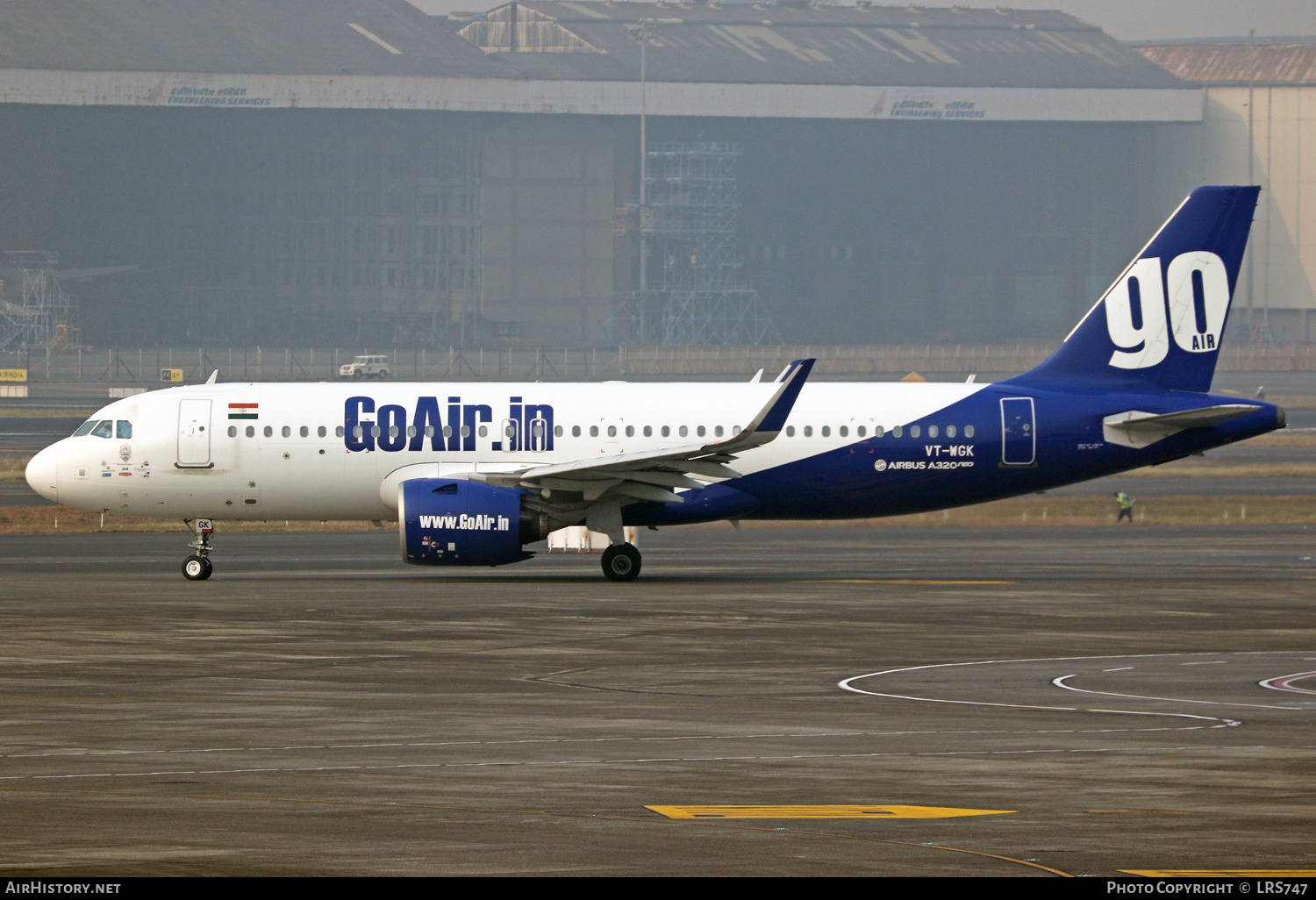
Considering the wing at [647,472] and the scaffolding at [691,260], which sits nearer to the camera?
the wing at [647,472]

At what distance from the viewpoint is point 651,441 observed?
3778cm

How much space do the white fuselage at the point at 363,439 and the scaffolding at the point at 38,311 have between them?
110700 millimetres

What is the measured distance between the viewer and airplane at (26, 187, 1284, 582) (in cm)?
3712

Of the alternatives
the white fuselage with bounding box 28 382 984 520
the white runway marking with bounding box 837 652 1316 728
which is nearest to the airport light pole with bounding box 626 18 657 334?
the white fuselage with bounding box 28 382 984 520

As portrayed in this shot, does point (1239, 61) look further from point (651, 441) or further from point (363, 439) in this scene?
point (363, 439)

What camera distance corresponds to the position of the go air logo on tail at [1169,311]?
3853 cm

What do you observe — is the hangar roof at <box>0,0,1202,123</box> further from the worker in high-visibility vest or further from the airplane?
the airplane

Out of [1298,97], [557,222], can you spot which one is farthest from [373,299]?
[1298,97]

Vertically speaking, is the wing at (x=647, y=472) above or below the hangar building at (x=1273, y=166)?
below

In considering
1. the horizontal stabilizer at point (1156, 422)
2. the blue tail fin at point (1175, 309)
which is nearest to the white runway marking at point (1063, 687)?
the horizontal stabilizer at point (1156, 422)

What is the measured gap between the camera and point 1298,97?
554ft

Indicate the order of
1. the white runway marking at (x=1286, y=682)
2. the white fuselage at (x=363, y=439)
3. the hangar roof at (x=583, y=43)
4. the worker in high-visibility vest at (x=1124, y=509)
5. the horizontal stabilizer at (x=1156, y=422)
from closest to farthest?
the white runway marking at (x=1286, y=682)
the horizontal stabilizer at (x=1156, y=422)
the white fuselage at (x=363, y=439)
the worker in high-visibility vest at (x=1124, y=509)
the hangar roof at (x=583, y=43)

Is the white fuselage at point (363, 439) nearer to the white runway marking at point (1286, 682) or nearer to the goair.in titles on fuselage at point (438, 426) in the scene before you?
the goair.in titles on fuselage at point (438, 426)

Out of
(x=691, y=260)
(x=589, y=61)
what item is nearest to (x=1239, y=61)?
(x=691, y=260)
